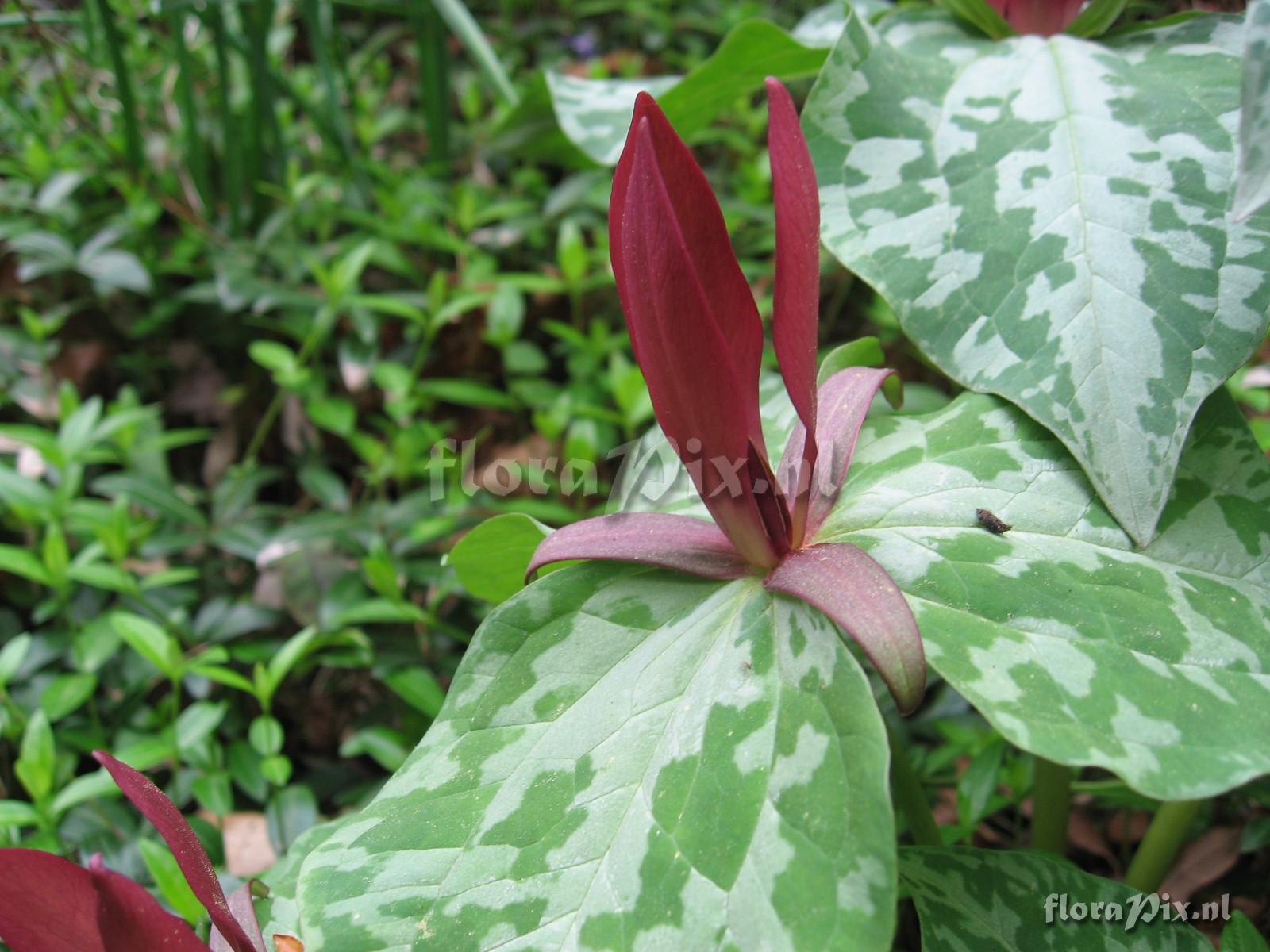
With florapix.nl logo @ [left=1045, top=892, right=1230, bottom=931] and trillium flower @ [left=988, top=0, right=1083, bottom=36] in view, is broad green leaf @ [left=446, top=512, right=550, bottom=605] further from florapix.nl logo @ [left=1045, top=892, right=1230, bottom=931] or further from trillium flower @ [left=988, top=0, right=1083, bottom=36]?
trillium flower @ [left=988, top=0, right=1083, bottom=36]

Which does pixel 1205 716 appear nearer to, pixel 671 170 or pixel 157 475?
pixel 671 170

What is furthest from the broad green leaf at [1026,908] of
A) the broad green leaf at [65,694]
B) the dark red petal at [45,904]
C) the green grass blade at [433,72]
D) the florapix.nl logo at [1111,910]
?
the green grass blade at [433,72]

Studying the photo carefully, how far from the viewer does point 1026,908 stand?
59cm

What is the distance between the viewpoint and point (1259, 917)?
85 centimetres

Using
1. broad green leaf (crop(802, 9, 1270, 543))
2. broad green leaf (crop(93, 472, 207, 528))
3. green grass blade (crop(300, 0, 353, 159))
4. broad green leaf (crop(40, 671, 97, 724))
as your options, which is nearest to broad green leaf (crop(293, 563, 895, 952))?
broad green leaf (crop(802, 9, 1270, 543))

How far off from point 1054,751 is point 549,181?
1.75 m

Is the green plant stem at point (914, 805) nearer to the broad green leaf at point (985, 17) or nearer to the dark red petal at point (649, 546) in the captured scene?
the dark red petal at point (649, 546)

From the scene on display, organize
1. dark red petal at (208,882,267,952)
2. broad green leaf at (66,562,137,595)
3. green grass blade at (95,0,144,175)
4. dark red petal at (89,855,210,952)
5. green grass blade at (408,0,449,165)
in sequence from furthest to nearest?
green grass blade at (408,0,449,165), green grass blade at (95,0,144,175), broad green leaf at (66,562,137,595), dark red petal at (208,882,267,952), dark red petal at (89,855,210,952)

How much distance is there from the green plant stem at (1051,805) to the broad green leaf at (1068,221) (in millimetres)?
351

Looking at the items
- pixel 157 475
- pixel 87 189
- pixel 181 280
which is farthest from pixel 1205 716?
pixel 87 189

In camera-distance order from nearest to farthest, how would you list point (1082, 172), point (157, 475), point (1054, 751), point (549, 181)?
1. point (1054, 751)
2. point (1082, 172)
3. point (157, 475)
4. point (549, 181)

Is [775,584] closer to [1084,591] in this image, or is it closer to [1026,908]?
[1084,591]

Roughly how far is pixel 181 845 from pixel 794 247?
0.45 metres

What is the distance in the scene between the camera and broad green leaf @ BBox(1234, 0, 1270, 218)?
0.42m
